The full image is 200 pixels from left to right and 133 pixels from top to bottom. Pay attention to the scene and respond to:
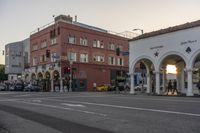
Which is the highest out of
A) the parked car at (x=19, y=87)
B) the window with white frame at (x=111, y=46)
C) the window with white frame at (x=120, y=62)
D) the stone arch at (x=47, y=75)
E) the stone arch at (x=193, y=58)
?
the window with white frame at (x=111, y=46)

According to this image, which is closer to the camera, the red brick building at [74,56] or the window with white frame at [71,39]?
the red brick building at [74,56]

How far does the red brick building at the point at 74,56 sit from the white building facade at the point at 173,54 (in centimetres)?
1961

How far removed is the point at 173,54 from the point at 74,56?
111 ft

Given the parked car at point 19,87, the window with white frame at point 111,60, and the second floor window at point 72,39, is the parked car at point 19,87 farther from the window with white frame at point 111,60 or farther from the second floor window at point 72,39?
the window with white frame at point 111,60

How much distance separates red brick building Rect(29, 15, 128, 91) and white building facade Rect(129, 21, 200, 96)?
772 inches

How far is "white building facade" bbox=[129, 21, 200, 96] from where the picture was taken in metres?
35.6

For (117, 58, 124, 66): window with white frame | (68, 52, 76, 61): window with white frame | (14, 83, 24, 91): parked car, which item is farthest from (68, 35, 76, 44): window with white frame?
(117, 58, 124, 66): window with white frame

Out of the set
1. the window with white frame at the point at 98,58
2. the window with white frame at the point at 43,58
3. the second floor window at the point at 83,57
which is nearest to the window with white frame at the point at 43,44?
the window with white frame at the point at 43,58

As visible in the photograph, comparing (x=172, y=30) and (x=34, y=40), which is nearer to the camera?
(x=172, y=30)

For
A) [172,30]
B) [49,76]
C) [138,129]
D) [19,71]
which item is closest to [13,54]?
[19,71]

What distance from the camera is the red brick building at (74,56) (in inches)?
2640

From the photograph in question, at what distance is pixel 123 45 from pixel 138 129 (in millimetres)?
71784

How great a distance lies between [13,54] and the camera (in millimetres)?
102062

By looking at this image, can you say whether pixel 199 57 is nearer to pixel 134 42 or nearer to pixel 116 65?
pixel 134 42
